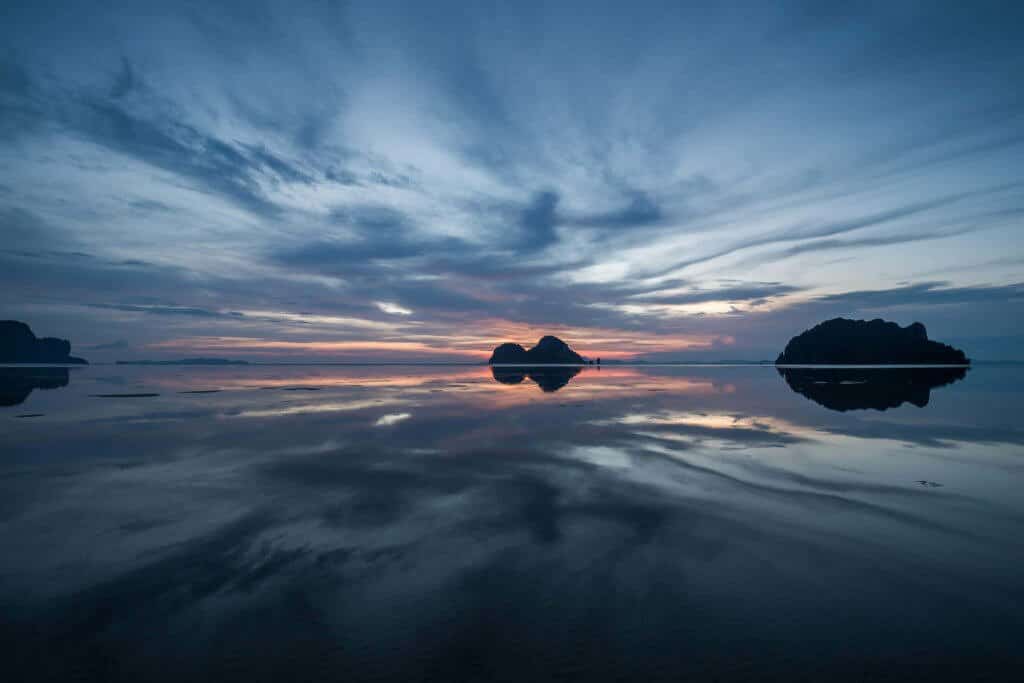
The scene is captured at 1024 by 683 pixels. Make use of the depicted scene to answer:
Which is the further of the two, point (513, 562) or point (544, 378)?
point (544, 378)

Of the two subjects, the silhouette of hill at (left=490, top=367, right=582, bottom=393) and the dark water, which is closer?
the dark water

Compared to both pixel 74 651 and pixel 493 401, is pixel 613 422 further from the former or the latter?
pixel 74 651

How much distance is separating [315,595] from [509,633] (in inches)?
139

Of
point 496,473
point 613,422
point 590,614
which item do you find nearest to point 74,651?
point 590,614

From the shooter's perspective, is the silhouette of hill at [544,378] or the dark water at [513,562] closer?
the dark water at [513,562]

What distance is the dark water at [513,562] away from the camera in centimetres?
603

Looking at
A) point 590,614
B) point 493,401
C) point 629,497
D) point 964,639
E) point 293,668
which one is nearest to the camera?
point 293,668

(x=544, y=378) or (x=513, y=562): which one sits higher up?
(x=544, y=378)

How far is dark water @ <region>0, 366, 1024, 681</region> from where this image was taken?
6.03 metres

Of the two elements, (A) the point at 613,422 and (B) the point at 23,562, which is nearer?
(B) the point at 23,562

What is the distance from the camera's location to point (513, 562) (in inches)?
352

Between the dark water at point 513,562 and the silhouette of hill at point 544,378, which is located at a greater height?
the silhouette of hill at point 544,378

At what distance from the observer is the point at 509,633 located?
21.4 feet

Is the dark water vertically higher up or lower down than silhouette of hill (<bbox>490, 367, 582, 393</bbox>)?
lower down
